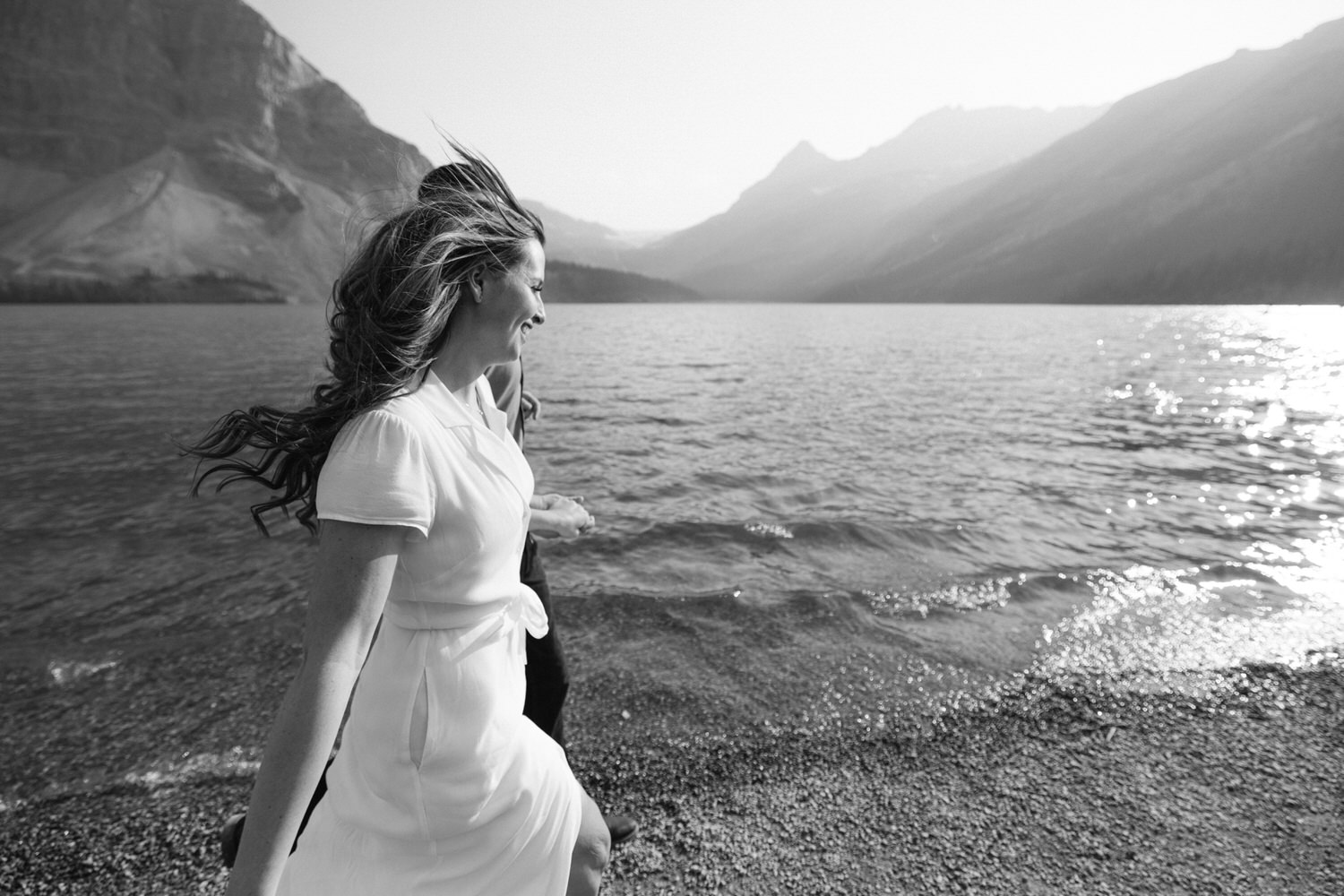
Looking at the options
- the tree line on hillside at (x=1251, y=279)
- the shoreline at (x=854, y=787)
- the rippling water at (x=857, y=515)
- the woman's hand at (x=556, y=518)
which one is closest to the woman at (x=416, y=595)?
the rippling water at (x=857, y=515)

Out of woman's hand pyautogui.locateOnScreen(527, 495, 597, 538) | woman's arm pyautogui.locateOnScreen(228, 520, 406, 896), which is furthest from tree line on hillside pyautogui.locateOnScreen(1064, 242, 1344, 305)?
woman's arm pyautogui.locateOnScreen(228, 520, 406, 896)

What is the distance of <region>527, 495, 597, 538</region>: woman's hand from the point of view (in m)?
3.21

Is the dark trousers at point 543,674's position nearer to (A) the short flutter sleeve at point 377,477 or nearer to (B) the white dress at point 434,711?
(B) the white dress at point 434,711

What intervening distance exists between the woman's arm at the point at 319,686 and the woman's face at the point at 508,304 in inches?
30.6

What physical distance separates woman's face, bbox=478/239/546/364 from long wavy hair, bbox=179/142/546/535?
3 cm

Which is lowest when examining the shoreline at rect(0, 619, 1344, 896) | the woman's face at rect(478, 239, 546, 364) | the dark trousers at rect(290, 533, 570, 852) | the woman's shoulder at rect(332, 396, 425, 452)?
the shoreline at rect(0, 619, 1344, 896)

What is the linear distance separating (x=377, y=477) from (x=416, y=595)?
0.38 metres

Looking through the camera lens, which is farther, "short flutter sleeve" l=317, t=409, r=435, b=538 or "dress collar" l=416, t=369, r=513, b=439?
"dress collar" l=416, t=369, r=513, b=439

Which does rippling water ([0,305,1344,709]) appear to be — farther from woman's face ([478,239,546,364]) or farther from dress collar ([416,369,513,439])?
woman's face ([478,239,546,364])

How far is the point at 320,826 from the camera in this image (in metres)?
1.89

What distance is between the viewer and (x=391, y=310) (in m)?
1.93

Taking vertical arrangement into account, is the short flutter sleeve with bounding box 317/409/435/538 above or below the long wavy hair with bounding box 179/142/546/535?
below

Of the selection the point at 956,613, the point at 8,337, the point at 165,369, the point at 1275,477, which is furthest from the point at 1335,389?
the point at 8,337

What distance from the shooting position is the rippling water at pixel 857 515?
7.78 meters
